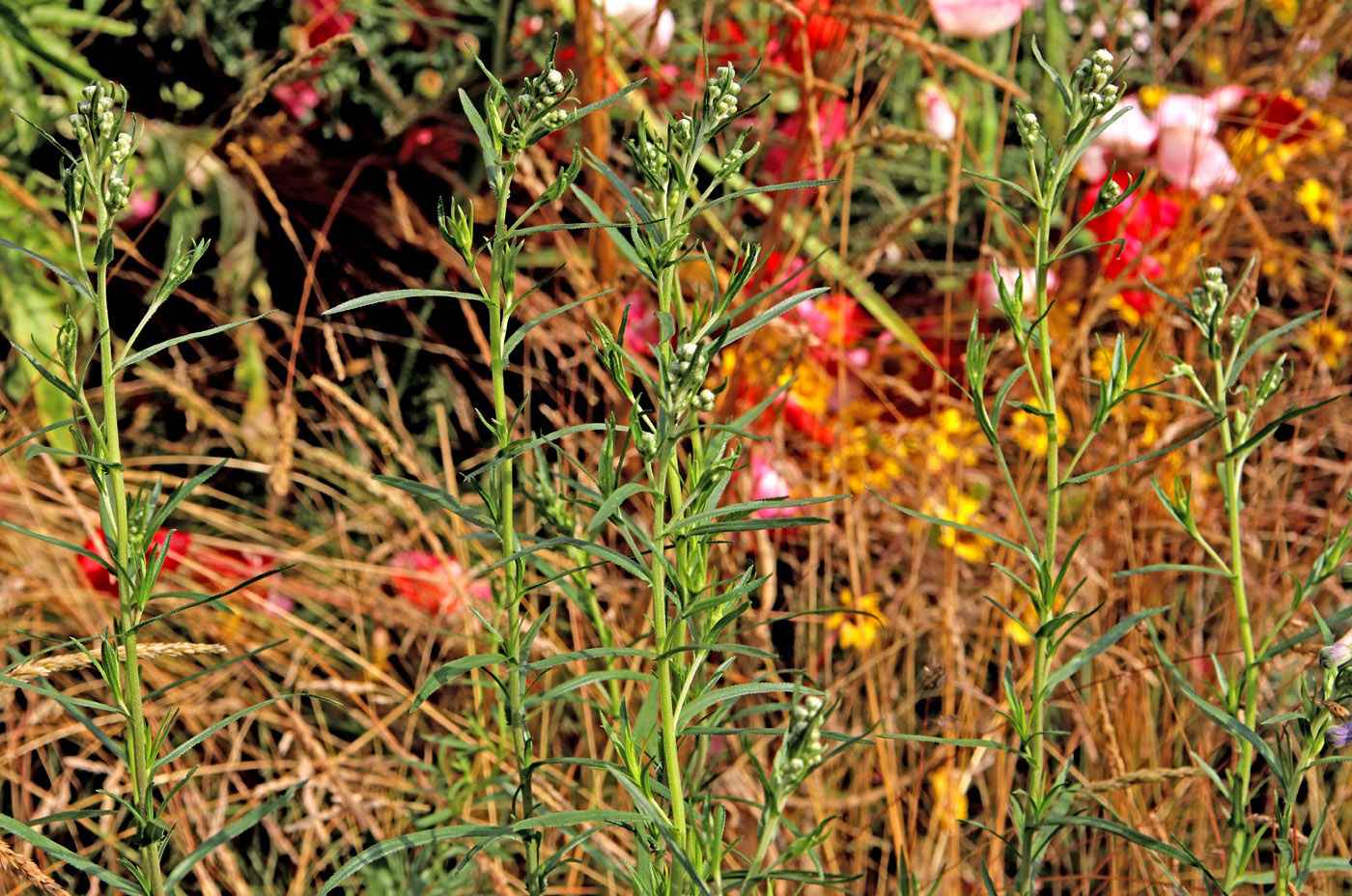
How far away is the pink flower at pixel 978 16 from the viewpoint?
1314mm

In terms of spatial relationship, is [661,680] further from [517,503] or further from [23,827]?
[517,503]

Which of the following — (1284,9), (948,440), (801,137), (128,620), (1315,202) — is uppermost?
(1284,9)

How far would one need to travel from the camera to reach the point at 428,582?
1126mm

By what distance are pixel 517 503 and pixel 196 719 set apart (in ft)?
1.30

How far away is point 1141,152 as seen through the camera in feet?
5.03

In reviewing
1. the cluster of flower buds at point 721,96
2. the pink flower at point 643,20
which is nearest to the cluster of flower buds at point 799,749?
the cluster of flower buds at point 721,96

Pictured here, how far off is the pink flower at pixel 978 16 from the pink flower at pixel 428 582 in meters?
0.82

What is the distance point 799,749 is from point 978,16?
1.16 meters

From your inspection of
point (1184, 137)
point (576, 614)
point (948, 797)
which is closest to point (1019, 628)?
point (948, 797)

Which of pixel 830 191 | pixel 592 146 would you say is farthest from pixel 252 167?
pixel 830 191

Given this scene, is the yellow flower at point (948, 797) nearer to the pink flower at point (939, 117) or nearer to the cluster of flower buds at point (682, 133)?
the cluster of flower buds at point (682, 133)

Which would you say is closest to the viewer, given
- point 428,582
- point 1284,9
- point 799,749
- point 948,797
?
point 799,749

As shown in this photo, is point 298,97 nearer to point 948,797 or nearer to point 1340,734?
point 948,797

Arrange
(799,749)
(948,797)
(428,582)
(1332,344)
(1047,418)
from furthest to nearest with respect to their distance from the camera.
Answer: (1332,344) < (428,582) < (948,797) < (1047,418) < (799,749)
